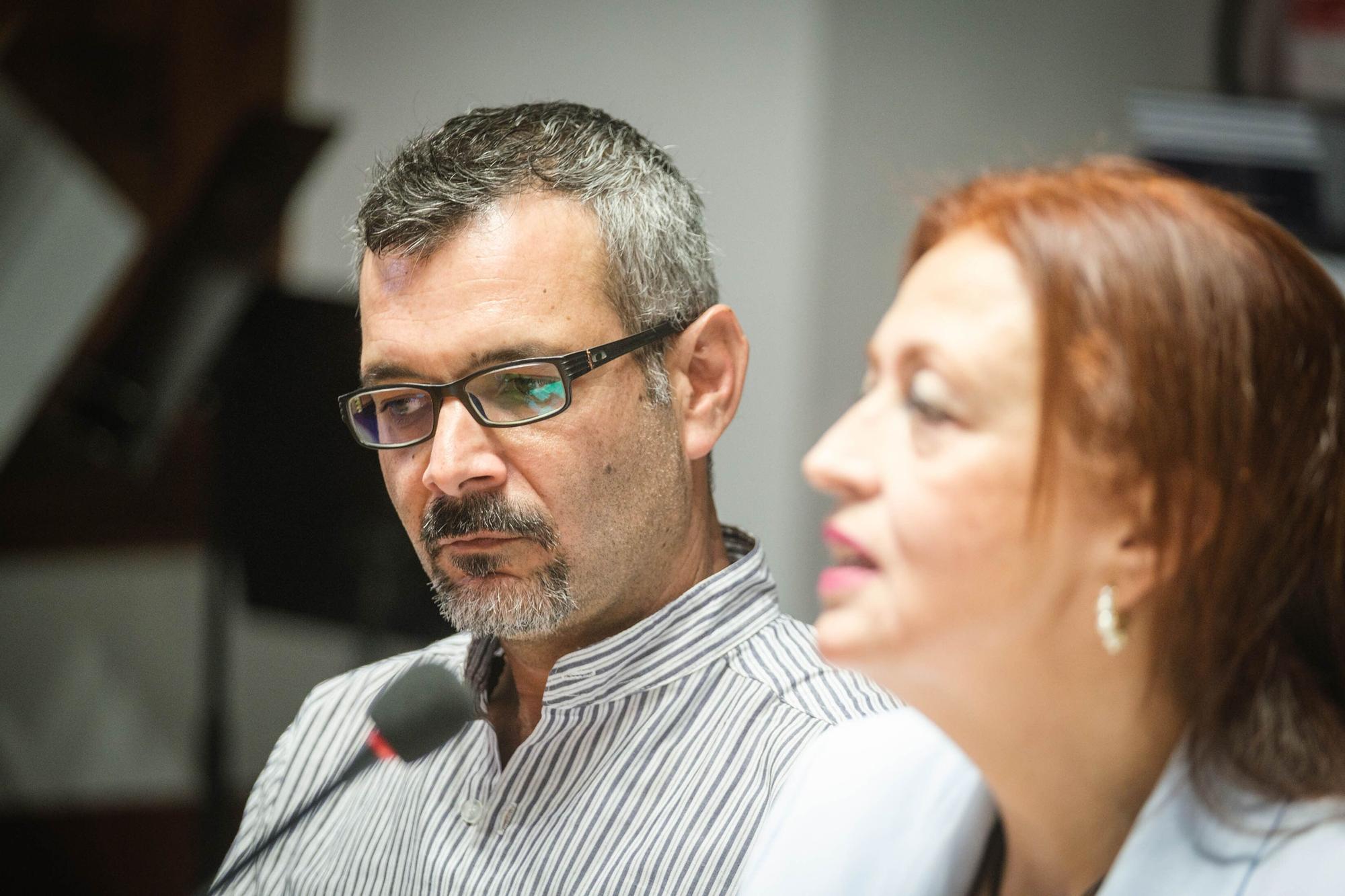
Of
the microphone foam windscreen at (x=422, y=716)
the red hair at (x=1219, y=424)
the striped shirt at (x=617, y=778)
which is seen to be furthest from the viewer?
the microphone foam windscreen at (x=422, y=716)

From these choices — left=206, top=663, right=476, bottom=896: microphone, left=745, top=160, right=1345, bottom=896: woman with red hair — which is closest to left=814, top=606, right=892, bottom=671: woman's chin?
left=745, top=160, right=1345, bottom=896: woman with red hair

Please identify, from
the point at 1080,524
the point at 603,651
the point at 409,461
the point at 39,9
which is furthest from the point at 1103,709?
the point at 39,9

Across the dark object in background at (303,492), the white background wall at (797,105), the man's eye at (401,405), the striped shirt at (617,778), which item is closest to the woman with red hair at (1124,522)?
the striped shirt at (617,778)

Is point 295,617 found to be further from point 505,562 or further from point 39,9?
point 39,9

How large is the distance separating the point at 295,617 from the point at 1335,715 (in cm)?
181

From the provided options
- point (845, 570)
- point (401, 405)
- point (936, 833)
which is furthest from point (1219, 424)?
point (401, 405)

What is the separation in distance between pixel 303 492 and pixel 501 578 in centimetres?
115

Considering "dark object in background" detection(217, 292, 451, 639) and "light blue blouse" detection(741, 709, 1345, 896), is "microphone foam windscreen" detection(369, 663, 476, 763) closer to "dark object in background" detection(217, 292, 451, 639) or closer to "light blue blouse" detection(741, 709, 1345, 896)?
"light blue blouse" detection(741, 709, 1345, 896)

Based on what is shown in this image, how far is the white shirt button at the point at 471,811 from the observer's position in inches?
42.6

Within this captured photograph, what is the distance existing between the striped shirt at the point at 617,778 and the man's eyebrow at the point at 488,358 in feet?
0.82

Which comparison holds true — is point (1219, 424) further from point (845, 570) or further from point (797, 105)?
point (797, 105)

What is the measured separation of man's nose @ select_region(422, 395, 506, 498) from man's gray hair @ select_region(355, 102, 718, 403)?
0.15 m

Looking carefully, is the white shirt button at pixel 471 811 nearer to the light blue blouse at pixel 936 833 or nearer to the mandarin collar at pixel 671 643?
the mandarin collar at pixel 671 643

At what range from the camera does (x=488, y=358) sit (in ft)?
3.40
